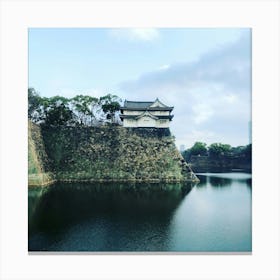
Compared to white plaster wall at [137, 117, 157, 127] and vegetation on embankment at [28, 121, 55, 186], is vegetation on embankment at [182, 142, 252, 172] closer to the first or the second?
white plaster wall at [137, 117, 157, 127]

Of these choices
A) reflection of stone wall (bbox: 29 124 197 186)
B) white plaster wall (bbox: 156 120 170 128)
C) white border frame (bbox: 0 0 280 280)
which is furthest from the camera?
white plaster wall (bbox: 156 120 170 128)

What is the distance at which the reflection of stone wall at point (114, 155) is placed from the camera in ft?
40.2

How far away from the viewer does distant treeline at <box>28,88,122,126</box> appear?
10.9 meters

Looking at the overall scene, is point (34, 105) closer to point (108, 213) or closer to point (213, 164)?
point (108, 213)

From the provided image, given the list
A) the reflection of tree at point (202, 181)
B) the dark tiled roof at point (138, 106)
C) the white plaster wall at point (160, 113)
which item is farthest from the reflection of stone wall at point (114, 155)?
the dark tiled roof at point (138, 106)

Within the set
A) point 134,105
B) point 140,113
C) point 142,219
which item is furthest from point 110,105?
point 142,219

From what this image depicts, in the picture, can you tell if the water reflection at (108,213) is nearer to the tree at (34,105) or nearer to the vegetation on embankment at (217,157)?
the vegetation on embankment at (217,157)

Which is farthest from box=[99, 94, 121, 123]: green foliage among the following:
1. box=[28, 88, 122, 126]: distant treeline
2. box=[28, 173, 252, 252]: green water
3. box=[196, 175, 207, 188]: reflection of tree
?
box=[196, 175, 207, 188]: reflection of tree

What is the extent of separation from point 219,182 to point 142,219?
190 inches

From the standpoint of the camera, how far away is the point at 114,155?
503 inches

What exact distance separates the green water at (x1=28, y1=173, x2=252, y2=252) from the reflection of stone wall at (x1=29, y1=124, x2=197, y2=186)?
1471 millimetres
